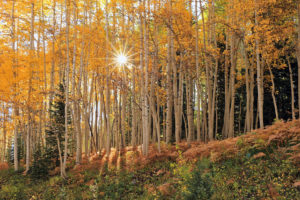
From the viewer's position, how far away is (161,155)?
10305mm

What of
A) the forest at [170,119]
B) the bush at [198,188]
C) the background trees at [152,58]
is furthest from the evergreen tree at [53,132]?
the bush at [198,188]

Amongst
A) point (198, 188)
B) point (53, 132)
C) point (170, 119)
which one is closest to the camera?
point (198, 188)

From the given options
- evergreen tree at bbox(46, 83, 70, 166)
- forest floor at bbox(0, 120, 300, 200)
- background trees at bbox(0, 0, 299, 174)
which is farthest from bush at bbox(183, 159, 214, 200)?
evergreen tree at bbox(46, 83, 70, 166)

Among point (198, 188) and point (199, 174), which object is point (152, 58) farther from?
point (198, 188)

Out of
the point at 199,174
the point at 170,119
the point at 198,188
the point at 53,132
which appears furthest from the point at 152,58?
the point at 198,188

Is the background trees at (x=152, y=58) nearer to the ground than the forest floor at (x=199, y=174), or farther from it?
farther from it

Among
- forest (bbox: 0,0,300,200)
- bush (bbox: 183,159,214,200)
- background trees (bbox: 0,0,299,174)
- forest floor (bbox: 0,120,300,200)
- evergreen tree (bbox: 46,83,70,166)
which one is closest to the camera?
bush (bbox: 183,159,214,200)

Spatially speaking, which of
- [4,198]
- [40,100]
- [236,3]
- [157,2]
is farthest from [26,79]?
[236,3]

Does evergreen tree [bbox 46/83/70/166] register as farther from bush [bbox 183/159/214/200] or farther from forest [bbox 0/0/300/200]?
bush [bbox 183/159/214/200]

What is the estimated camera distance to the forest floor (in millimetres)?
5637

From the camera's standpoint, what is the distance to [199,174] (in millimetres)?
5426

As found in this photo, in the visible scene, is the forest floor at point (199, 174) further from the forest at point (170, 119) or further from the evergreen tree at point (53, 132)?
the evergreen tree at point (53, 132)

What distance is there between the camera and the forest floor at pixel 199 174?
18.5 feet

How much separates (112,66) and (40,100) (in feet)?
14.2
